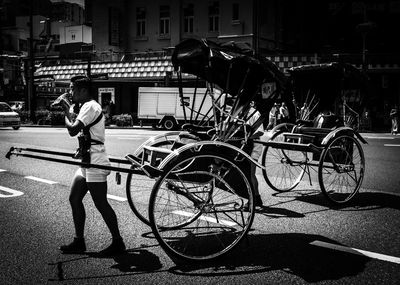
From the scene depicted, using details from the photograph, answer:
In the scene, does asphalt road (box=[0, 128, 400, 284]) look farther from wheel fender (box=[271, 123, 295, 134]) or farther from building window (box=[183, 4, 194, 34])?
building window (box=[183, 4, 194, 34])

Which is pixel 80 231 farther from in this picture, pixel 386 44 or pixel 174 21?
pixel 386 44

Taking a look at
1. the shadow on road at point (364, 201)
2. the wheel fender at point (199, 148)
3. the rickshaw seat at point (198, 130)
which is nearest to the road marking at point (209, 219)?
the rickshaw seat at point (198, 130)

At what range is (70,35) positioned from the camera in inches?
1678

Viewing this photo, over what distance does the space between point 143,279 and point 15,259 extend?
4.29ft

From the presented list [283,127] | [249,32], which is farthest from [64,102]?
[249,32]

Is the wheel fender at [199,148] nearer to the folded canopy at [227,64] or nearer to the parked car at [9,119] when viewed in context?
the folded canopy at [227,64]

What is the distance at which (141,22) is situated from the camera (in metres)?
34.0

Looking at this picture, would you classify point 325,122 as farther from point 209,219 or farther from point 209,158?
→ point 209,158

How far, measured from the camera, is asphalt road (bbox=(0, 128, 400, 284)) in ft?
11.8

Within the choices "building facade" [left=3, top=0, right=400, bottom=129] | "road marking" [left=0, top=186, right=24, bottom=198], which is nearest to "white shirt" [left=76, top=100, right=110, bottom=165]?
"road marking" [left=0, top=186, right=24, bottom=198]

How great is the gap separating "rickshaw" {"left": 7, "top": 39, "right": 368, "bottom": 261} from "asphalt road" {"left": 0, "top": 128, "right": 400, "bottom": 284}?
0.23 meters

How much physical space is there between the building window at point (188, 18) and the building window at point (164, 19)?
145cm

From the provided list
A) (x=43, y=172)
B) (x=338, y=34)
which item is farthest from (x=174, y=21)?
(x=43, y=172)

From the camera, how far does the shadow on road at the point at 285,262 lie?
12.1ft
